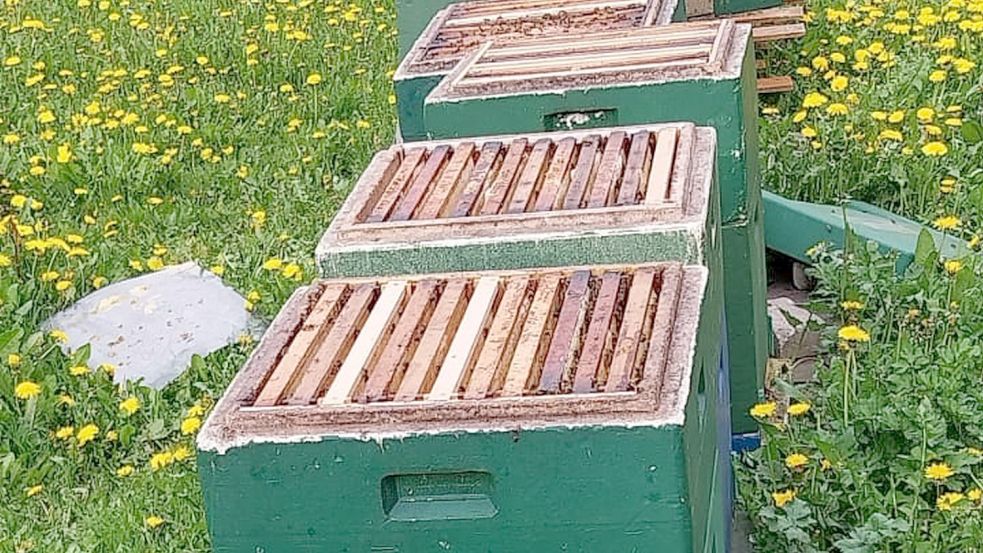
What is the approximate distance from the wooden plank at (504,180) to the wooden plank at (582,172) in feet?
0.37

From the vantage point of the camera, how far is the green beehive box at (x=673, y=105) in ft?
9.93

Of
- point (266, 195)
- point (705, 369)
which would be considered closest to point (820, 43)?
point (266, 195)

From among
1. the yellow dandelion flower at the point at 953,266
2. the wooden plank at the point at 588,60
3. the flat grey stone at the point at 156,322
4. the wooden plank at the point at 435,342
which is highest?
the wooden plank at the point at 435,342

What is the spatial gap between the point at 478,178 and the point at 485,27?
1.54m

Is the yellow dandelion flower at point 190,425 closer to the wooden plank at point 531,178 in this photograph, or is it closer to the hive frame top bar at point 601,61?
the hive frame top bar at point 601,61

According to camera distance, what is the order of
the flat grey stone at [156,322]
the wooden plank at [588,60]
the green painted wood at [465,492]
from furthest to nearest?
1. the flat grey stone at [156,322]
2. the wooden plank at [588,60]
3. the green painted wood at [465,492]

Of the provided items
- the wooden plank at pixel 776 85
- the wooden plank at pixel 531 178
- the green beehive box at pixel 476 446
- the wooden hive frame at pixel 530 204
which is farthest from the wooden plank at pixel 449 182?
the wooden plank at pixel 776 85

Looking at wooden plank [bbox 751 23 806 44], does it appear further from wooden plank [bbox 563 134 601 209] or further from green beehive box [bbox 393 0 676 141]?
wooden plank [bbox 563 134 601 209]

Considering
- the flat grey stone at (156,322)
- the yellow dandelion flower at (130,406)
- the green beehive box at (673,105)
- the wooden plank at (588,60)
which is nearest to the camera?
the green beehive box at (673,105)

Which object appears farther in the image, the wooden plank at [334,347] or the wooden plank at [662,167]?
the wooden plank at [662,167]

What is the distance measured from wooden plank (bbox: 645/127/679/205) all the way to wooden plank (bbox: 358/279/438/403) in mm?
414

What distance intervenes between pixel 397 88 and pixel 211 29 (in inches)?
138

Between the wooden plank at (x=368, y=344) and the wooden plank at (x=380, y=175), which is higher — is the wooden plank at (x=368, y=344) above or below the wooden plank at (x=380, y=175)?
above

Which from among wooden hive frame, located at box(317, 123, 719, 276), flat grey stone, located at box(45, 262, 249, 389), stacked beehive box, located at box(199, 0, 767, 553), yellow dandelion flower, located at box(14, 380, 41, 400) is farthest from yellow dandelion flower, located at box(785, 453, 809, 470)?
yellow dandelion flower, located at box(14, 380, 41, 400)
